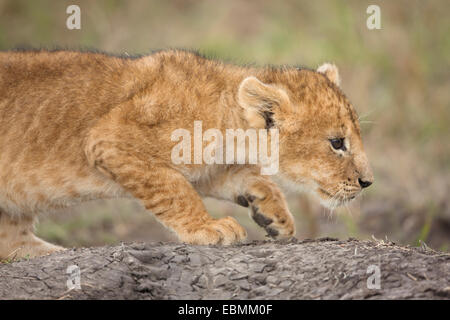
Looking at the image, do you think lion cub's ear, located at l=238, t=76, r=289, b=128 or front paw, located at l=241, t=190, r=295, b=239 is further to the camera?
front paw, located at l=241, t=190, r=295, b=239

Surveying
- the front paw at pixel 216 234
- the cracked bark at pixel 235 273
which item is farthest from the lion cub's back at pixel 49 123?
the cracked bark at pixel 235 273

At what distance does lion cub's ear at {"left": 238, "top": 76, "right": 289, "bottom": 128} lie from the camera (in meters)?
5.29

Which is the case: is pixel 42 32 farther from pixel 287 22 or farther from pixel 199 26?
pixel 287 22

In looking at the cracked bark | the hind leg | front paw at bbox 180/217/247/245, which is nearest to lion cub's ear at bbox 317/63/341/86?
front paw at bbox 180/217/247/245

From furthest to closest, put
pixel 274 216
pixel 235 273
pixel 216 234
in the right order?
pixel 274 216
pixel 216 234
pixel 235 273

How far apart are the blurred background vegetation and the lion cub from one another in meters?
2.15

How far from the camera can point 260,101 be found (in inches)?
211

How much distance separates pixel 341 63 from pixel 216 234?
7.23 meters

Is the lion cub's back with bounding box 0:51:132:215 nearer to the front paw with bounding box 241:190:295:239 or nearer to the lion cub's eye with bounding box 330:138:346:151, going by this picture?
the front paw with bounding box 241:190:295:239

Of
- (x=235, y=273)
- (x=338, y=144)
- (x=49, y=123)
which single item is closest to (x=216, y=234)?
(x=235, y=273)

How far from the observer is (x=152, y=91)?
5.51m

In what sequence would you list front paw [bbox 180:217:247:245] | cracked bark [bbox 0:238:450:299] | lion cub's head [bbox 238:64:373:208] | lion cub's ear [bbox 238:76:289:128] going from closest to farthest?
cracked bark [bbox 0:238:450:299] → front paw [bbox 180:217:247:245] → lion cub's ear [bbox 238:76:289:128] → lion cub's head [bbox 238:64:373:208]

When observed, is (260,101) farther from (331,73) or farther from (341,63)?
(341,63)

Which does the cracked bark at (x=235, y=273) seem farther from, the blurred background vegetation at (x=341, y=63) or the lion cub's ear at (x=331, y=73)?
the blurred background vegetation at (x=341, y=63)
